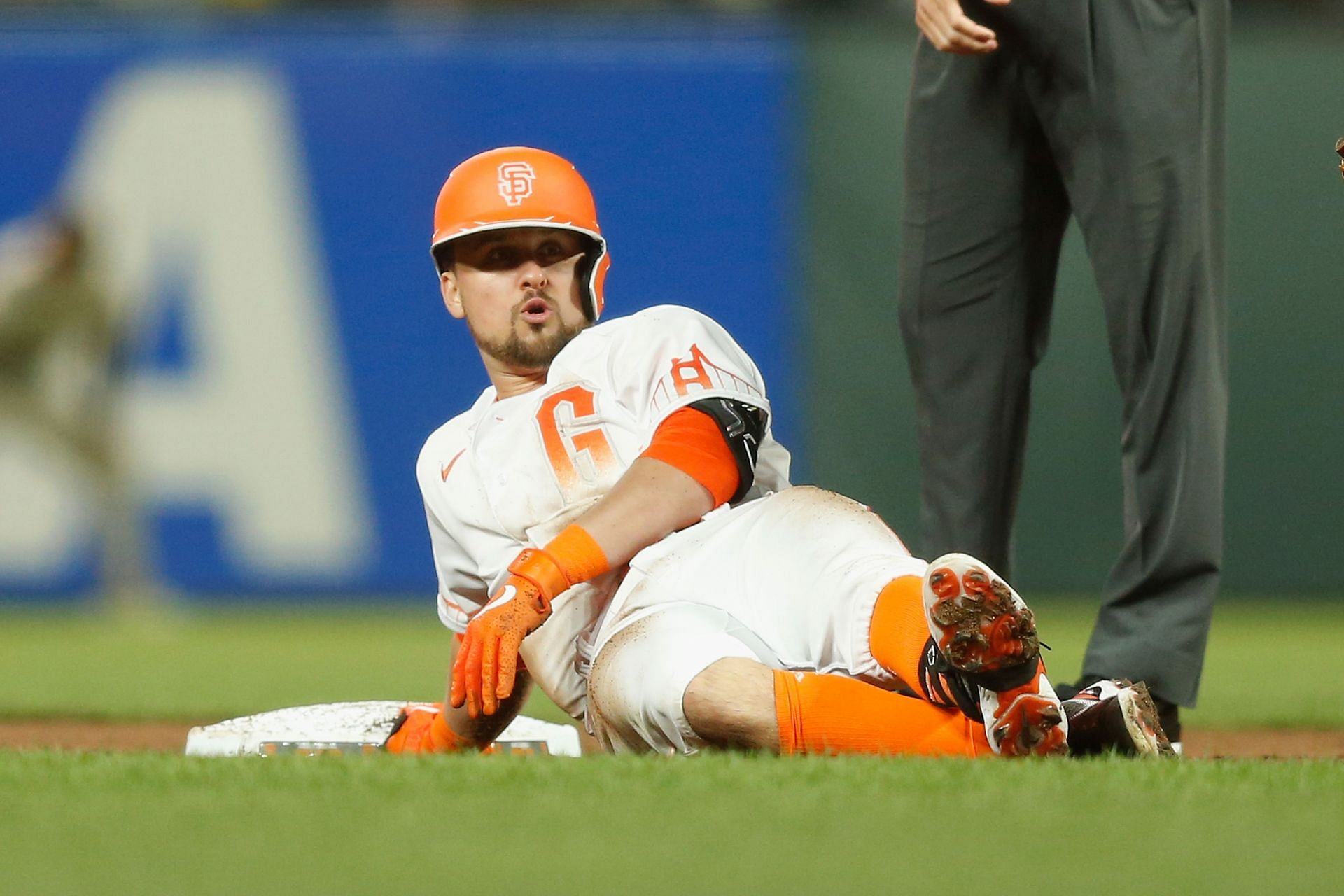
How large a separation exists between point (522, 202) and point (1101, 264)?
1.03m

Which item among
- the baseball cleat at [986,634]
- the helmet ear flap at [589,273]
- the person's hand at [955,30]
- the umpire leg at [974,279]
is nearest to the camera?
the baseball cleat at [986,634]

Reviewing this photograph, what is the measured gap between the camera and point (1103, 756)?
8.13 feet

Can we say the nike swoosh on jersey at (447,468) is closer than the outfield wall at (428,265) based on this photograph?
Yes

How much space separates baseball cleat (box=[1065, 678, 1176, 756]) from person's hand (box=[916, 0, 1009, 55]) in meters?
1.12

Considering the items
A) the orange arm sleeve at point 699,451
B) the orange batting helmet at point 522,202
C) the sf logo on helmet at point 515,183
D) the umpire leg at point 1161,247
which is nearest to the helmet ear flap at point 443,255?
the orange batting helmet at point 522,202

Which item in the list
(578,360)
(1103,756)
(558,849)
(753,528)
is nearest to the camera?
(558,849)

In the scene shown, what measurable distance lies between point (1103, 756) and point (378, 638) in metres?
3.95

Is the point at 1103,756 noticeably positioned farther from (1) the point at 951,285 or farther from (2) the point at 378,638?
(2) the point at 378,638

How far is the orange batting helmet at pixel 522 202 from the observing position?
334 cm

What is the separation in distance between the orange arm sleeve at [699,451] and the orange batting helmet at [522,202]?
0.64 m

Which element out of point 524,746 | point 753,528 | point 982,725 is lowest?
point 524,746

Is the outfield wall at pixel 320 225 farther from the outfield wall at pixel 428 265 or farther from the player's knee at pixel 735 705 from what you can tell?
the player's knee at pixel 735 705

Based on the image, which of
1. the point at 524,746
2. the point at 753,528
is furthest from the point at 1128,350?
the point at 524,746

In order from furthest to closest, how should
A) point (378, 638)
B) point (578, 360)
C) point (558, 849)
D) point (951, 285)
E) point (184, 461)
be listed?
point (184, 461), point (378, 638), point (951, 285), point (578, 360), point (558, 849)
